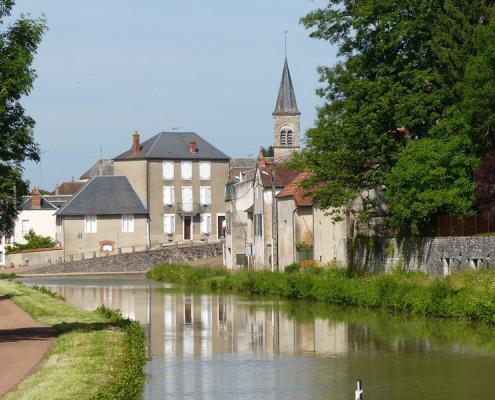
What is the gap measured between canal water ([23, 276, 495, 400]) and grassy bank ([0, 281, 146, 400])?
0.54 meters

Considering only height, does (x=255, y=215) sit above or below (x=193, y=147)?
below

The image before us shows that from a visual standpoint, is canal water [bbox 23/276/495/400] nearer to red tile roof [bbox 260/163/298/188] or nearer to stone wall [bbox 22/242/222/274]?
red tile roof [bbox 260/163/298/188]

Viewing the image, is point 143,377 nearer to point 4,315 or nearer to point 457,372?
point 457,372

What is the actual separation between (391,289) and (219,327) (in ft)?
24.2

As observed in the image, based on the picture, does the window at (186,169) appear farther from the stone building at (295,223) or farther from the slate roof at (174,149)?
the stone building at (295,223)

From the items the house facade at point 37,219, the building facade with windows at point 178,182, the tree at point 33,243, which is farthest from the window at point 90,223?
the house facade at point 37,219

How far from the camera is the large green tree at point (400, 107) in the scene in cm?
4172

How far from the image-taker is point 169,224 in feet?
333

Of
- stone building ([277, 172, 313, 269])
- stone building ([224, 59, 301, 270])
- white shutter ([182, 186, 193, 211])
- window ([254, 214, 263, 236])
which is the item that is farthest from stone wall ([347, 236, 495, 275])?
white shutter ([182, 186, 193, 211])

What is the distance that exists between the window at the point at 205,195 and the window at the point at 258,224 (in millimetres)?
31729

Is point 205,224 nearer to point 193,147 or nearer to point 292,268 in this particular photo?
point 193,147

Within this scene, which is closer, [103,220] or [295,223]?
[295,223]

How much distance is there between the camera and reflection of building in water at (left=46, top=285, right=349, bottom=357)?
28.6 m

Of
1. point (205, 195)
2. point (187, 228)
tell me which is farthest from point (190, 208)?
point (187, 228)
